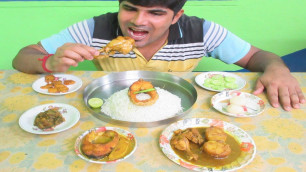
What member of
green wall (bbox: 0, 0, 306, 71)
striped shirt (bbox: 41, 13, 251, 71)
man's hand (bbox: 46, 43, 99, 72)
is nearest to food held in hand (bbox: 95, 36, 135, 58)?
man's hand (bbox: 46, 43, 99, 72)

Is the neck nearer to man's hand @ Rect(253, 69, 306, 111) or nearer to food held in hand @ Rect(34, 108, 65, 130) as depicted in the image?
man's hand @ Rect(253, 69, 306, 111)

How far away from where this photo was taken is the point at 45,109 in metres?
1.32

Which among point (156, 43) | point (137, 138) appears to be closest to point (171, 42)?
point (156, 43)

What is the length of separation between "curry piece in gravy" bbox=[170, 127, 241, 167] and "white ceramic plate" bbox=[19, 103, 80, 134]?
45 cm

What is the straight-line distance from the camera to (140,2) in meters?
1.54

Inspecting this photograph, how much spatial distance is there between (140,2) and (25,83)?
0.79 m

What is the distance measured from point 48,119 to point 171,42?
1.11 metres

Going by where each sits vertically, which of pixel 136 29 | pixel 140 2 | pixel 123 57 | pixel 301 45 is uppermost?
pixel 140 2

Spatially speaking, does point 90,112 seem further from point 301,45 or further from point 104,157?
point 301,45

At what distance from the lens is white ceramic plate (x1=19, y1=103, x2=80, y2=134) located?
1.16 m

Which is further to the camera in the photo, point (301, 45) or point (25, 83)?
point (301, 45)

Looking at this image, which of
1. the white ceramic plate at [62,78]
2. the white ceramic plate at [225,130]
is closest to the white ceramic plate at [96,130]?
the white ceramic plate at [225,130]

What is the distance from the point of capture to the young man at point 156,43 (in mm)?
1651

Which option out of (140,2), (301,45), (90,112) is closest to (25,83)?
(90,112)
